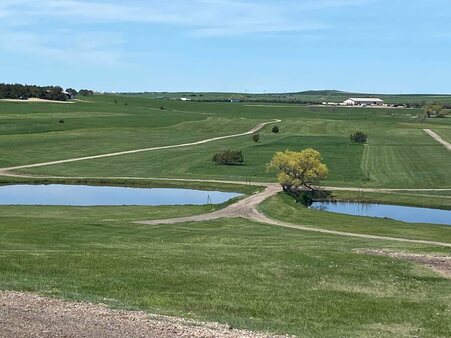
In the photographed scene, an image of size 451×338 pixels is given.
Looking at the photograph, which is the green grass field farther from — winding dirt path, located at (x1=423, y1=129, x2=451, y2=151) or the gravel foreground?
winding dirt path, located at (x1=423, y1=129, x2=451, y2=151)

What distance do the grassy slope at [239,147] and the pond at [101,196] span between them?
839cm

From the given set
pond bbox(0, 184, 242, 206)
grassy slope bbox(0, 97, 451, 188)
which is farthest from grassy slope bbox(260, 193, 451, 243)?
grassy slope bbox(0, 97, 451, 188)

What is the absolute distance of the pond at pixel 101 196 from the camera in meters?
68.4

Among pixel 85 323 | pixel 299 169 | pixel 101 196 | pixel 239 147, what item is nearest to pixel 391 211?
pixel 299 169

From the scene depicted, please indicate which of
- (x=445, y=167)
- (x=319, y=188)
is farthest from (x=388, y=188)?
(x=445, y=167)

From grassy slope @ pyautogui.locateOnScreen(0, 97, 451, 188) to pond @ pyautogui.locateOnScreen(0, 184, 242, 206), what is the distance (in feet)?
27.5

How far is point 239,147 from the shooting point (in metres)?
120

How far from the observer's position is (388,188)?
78.1 meters

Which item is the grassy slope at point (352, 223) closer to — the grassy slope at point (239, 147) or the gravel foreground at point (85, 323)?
the grassy slope at point (239, 147)

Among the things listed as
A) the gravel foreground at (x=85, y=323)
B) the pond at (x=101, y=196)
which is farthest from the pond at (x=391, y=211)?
the gravel foreground at (x=85, y=323)

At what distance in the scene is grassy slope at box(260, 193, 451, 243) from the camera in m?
47.8

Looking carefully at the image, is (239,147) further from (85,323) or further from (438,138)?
(85,323)

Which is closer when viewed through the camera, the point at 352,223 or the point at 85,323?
the point at 85,323

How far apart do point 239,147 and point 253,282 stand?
321 feet
